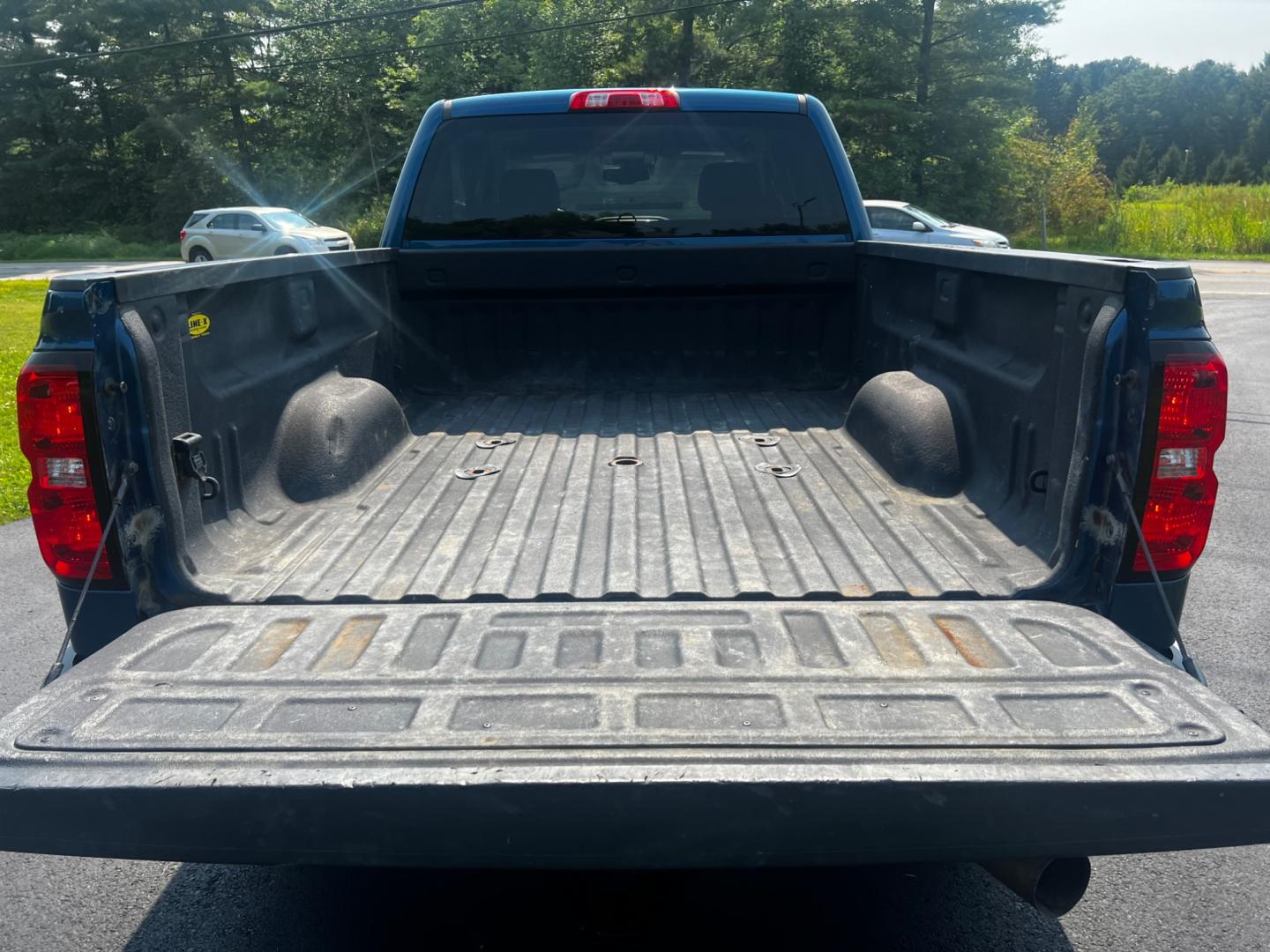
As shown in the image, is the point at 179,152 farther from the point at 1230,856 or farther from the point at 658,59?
the point at 1230,856

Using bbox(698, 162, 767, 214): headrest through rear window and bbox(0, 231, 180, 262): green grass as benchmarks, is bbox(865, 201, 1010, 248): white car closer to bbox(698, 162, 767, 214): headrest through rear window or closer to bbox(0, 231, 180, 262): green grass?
bbox(698, 162, 767, 214): headrest through rear window

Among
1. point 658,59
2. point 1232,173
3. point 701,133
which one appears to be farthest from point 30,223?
point 1232,173

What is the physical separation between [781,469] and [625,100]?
71.4 inches

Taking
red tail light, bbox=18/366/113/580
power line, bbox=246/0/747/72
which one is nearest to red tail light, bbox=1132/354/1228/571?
red tail light, bbox=18/366/113/580

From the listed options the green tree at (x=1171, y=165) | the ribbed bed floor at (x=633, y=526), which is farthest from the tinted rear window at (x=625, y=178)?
the green tree at (x=1171, y=165)

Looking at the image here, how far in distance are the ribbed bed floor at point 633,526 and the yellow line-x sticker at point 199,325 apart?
20.1 inches

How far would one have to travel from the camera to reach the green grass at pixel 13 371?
6.59 metres

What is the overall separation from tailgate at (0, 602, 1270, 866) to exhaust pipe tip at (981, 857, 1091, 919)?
0.20 m

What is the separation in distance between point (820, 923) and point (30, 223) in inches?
1908

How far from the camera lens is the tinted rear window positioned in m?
4.22

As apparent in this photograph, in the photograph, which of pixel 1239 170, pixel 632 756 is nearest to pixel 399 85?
pixel 632 756

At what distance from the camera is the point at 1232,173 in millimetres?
65875

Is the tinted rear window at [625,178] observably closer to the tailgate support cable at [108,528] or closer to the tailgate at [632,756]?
the tailgate support cable at [108,528]

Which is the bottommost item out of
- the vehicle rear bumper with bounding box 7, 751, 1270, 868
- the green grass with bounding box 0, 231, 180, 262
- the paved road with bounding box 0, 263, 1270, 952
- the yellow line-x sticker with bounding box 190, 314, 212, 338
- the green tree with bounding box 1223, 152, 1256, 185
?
the paved road with bounding box 0, 263, 1270, 952
